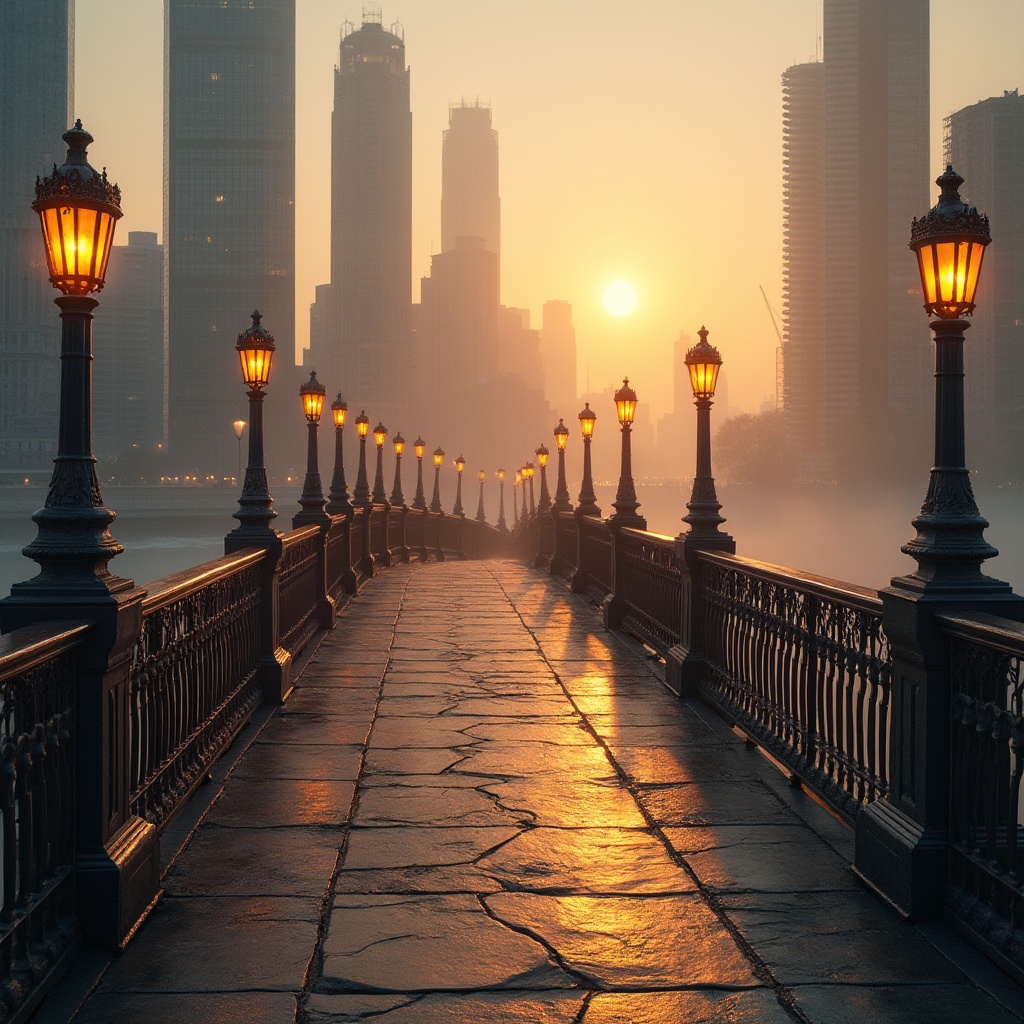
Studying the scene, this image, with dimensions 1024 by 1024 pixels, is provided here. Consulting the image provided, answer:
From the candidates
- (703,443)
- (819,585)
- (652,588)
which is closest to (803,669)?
(819,585)

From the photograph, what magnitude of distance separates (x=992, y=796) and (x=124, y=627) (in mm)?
3653

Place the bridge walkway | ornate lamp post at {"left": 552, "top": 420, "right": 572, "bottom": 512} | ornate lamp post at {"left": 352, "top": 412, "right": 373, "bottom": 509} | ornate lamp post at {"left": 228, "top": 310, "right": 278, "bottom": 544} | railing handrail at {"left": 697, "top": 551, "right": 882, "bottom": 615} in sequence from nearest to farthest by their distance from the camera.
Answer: the bridge walkway
railing handrail at {"left": 697, "top": 551, "right": 882, "bottom": 615}
ornate lamp post at {"left": 228, "top": 310, "right": 278, "bottom": 544}
ornate lamp post at {"left": 352, "top": 412, "right": 373, "bottom": 509}
ornate lamp post at {"left": 552, "top": 420, "right": 572, "bottom": 512}

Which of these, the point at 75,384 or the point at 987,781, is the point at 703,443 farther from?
the point at 75,384

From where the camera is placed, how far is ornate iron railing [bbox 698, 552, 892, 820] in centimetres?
588

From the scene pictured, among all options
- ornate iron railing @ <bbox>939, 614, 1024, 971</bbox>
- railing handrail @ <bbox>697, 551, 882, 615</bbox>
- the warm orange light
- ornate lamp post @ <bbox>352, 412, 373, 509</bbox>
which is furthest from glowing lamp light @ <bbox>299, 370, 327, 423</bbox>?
ornate iron railing @ <bbox>939, 614, 1024, 971</bbox>

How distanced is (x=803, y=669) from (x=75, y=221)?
4795 millimetres

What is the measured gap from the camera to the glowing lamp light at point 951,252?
5.23m

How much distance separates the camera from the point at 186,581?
6.49m

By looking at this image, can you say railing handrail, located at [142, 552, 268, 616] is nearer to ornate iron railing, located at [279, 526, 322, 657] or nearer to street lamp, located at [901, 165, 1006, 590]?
ornate iron railing, located at [279, 526, 322, 657]

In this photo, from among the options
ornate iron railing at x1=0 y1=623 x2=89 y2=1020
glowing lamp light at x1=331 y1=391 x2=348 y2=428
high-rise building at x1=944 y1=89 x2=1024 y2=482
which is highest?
high-rise building at x1=944 y1=89 x2=1024 y2=482

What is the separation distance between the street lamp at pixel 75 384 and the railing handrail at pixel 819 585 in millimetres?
3538

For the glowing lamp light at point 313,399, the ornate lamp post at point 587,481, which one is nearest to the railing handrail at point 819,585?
the glowing lamp light at point 313,399

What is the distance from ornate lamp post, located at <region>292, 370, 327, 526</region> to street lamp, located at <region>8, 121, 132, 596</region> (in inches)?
394

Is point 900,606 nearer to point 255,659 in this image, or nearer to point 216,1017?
point 216,1017
